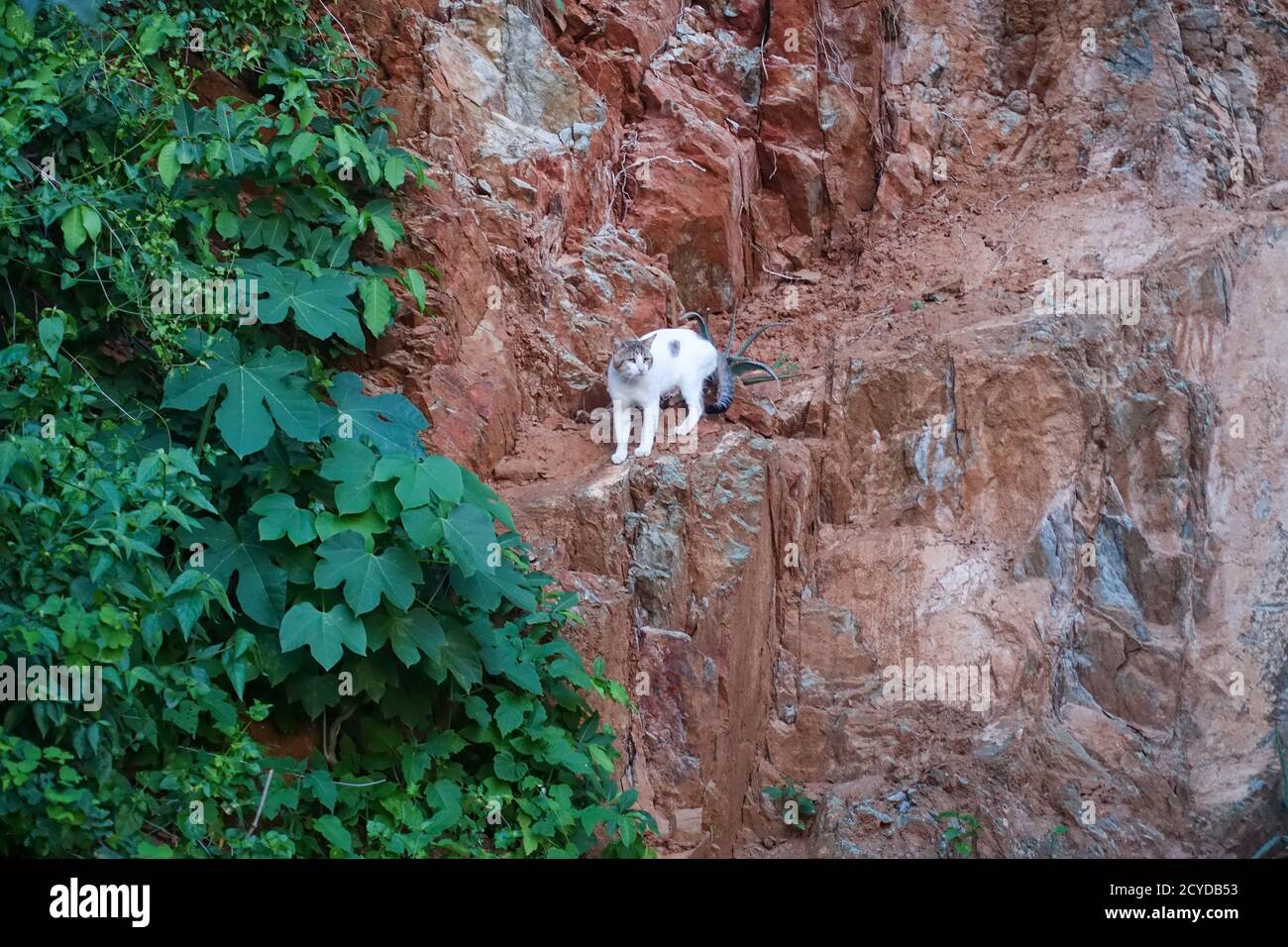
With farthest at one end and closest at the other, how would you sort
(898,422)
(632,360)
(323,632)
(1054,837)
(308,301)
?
(898,422) → (632,360) → (1054,837) → (308,301) → (323,632)

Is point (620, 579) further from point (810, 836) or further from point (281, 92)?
point (281, 92)

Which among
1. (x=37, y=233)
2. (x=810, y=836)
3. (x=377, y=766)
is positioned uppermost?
(x=37, y=233)

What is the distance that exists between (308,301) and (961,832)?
13.7ft

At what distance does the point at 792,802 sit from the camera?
6430 millimetres

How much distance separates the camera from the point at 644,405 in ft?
22.2

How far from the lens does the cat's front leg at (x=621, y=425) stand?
6766mm

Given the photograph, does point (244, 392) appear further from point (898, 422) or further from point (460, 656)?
point (898, 422)

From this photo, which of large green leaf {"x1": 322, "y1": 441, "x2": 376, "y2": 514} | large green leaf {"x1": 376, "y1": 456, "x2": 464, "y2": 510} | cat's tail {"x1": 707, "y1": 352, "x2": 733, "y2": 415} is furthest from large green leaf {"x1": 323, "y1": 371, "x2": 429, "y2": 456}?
cat's tail {"x1": 707, "y1": 352, "x2": 733, "y2": 415}

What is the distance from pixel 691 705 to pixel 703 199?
3526 mm

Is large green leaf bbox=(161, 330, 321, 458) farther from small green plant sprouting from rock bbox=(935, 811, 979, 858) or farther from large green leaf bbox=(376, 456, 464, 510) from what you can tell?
small green plant sprouting from rock bbox=(935, 811, 979, 858)

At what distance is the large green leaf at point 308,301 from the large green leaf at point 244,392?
26 cm

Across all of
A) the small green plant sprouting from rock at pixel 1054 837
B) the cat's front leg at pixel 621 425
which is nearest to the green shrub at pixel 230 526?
the cat's front leg at pixel 621 425

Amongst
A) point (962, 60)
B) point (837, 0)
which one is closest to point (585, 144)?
point (837, 0)

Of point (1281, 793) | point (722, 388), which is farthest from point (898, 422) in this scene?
point (1281, 793)
